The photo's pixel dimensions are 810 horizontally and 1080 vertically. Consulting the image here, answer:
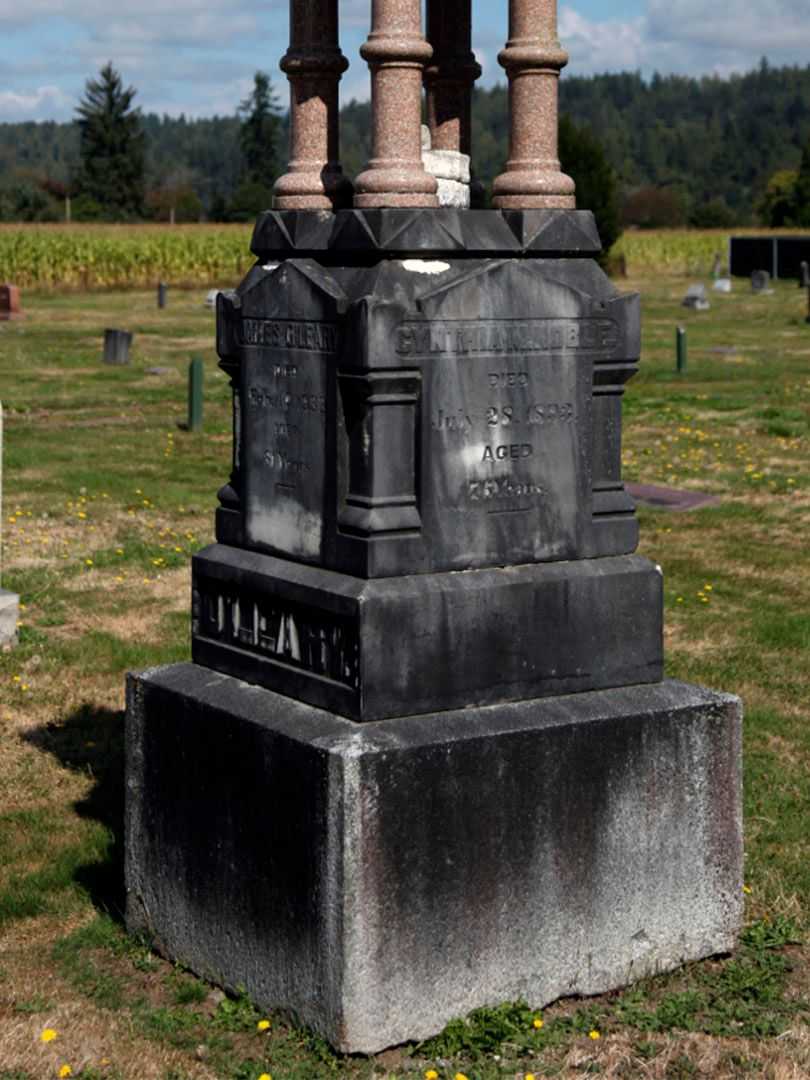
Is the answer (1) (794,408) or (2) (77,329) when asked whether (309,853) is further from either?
(2) (77,329)

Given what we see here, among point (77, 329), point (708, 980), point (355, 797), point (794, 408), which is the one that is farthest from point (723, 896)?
point (77, 329)

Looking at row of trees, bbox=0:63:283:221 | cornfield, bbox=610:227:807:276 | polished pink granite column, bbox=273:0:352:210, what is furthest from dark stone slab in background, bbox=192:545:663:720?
row of trees, bbox=0:63:283:221

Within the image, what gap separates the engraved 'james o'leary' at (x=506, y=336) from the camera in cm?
517

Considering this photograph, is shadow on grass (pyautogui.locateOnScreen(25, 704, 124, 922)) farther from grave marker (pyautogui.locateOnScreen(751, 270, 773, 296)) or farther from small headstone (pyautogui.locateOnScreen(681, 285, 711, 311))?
grave marker (pyautogui.locateOnScreen(751, 270, 773, 296))

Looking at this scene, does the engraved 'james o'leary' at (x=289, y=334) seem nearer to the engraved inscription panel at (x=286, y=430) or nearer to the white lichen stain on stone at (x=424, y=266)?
the engraved inscription panel at (x=286, y=430)

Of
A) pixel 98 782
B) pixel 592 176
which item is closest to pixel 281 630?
pixel 98 782

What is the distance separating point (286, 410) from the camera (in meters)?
5.54

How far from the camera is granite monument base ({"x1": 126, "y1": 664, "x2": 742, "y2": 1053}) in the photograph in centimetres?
498

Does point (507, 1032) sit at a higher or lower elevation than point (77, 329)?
lower

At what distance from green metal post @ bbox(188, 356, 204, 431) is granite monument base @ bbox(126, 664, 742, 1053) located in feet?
45.9

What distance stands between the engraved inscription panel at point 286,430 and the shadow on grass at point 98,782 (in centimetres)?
165

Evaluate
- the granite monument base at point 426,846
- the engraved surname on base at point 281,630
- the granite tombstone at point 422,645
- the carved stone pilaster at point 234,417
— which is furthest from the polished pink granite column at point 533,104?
the granite monument base at point 426,846

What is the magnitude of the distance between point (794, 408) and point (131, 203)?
80.8 metres

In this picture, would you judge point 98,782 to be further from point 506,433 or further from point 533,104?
point 533,104
